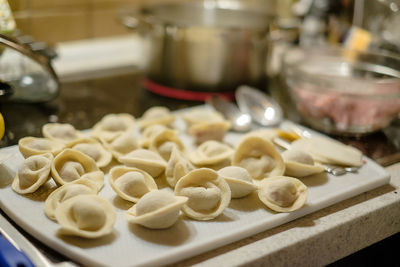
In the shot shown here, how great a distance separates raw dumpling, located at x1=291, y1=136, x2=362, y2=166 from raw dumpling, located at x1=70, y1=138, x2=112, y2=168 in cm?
31

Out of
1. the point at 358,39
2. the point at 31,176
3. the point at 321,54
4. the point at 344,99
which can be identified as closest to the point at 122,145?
the point at 31,176

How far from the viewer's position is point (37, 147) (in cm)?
67

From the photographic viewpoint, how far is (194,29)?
96cm

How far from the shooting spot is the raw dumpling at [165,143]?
718 millimetres

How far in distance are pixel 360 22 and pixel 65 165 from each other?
886 millimetres

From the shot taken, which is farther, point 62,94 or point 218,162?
point 62,94

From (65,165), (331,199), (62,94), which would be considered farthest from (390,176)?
(62,94)

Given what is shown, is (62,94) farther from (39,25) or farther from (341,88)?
(341,88)

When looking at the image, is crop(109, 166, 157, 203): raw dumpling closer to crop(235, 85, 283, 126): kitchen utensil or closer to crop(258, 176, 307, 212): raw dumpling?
crop(258, 176, 307, 212): raw dumpling

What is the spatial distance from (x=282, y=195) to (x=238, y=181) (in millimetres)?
62

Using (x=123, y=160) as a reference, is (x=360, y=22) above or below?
above

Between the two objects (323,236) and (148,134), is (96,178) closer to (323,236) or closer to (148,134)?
(148,134)

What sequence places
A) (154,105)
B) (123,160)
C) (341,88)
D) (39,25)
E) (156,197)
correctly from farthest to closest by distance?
(39,25), (154,105), (341,88), (123,160), (156,197)

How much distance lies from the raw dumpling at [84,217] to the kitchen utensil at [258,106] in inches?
18.1
